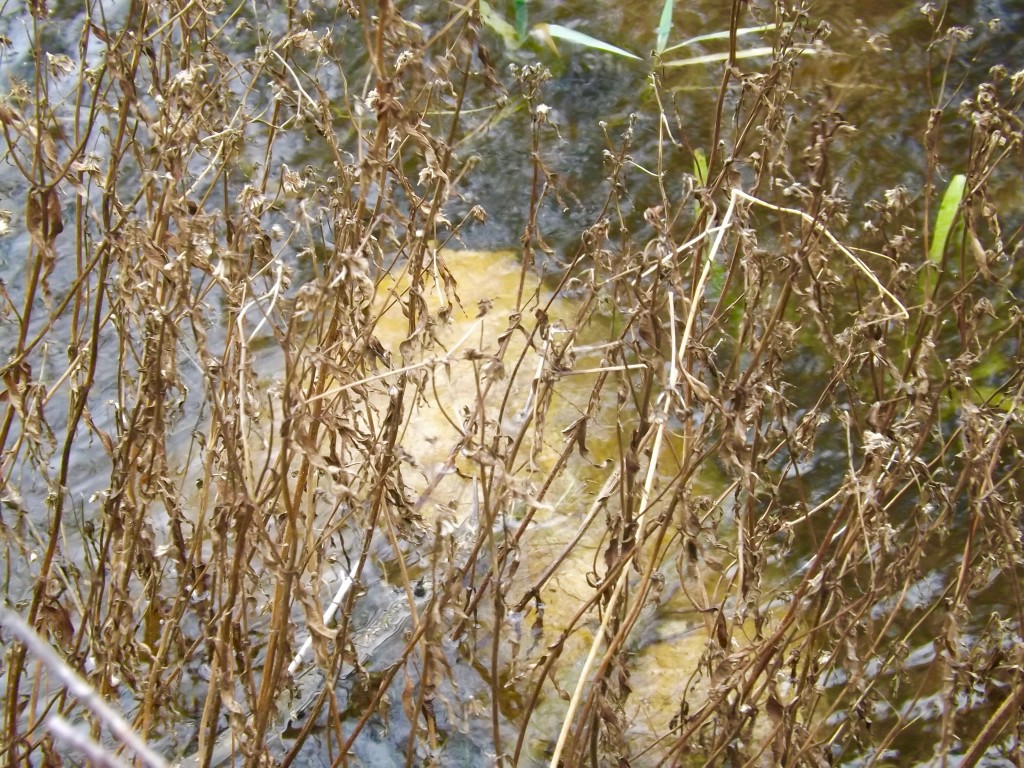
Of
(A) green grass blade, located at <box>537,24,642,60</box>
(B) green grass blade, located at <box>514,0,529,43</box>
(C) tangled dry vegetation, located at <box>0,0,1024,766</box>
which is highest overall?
(B) green grass blade, located at <box>514,0,529,43</box>

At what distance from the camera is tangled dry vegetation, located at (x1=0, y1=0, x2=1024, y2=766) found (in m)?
1.60

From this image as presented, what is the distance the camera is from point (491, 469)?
1.55 m

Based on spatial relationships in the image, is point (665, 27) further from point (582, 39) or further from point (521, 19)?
point (521, 19)

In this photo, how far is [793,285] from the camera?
1.66 metres

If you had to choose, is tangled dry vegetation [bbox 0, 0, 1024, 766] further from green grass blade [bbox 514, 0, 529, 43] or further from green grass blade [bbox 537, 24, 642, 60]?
green grass blade [bbox 514, 0, 529, 43]

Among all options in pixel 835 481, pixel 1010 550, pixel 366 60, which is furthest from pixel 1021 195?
pixel 366 60

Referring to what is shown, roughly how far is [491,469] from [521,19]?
309cm

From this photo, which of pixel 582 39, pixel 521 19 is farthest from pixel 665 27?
pixel 521 19


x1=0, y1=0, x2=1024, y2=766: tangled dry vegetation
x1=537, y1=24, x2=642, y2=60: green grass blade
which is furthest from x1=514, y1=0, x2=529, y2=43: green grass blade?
x1=0, y1=0, x2=1024, y2=766: tangled dry vegetation

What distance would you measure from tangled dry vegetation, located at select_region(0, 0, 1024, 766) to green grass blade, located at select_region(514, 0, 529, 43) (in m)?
1.63

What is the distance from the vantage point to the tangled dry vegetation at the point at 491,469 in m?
1.60

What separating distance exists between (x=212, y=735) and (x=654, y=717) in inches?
43.4

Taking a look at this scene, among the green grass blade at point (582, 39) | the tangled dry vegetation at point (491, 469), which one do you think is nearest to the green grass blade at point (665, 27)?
the green grass blade at point (582, 39)

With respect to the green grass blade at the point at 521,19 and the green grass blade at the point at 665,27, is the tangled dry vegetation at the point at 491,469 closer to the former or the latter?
the green grass blade at the point at 665,27
